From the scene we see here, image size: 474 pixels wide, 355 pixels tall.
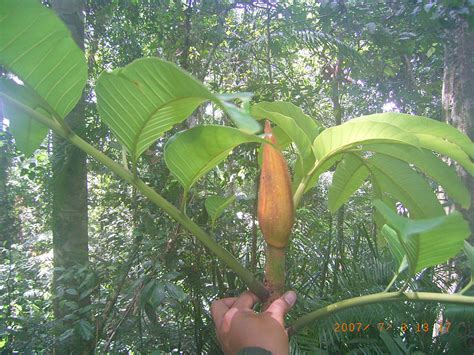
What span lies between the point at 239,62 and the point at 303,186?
2.22 metres

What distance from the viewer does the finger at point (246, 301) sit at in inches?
31.3

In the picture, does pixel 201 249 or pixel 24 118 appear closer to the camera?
pixel 24 118

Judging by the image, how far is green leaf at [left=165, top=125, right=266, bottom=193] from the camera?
2.08ft

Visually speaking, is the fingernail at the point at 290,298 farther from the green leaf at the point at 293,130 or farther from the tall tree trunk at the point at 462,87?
the tall tree trunk at the point at 462,87

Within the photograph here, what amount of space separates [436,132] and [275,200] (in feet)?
1.17

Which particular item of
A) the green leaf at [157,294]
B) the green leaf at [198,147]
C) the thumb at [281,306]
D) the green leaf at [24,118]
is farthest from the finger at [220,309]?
the green leaf at [24,118]

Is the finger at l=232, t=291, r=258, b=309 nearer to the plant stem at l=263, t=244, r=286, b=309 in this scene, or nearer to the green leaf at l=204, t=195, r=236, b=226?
the plant stem at l=263, t=244, r=286, b=309

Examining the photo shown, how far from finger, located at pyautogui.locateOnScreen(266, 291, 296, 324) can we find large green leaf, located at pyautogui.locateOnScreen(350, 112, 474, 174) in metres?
0.39

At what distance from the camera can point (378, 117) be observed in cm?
79

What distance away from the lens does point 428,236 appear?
0.62 meters

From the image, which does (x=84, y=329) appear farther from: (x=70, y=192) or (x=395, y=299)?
(x=395, y=299)

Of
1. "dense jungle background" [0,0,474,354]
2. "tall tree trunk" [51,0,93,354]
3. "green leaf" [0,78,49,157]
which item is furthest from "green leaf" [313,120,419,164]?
"tall tree trunk" [51,0,93,354]

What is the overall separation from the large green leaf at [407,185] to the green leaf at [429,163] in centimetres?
4
